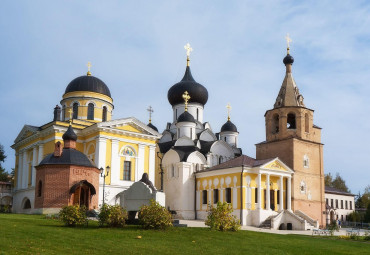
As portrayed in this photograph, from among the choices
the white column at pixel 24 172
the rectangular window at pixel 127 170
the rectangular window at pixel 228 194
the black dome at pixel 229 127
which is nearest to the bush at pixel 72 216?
the rectangular window at pixel 127 170

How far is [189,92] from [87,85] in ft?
34.5

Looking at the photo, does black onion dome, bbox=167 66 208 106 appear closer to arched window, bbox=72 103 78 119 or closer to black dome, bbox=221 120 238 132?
black dome, bbox=221 120 238 132

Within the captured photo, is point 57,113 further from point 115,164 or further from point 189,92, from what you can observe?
point 189,92

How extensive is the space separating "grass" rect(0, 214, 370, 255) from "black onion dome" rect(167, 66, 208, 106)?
27351 mm

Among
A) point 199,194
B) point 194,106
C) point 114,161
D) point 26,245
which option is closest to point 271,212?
point 199,194

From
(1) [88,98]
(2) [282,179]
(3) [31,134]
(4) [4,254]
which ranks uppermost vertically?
(1) [88,98]

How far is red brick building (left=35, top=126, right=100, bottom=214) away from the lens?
96.2 feet

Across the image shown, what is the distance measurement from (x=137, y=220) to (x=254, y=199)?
16.3m

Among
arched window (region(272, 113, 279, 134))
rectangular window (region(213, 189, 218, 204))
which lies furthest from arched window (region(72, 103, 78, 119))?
arched window (region(272, 113, 279, 134))

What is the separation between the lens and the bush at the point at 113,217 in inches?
744

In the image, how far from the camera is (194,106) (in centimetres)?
4734

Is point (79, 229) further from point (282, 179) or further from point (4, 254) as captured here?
point (282, 179)

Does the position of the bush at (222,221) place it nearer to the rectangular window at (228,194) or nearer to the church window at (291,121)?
the rectangular window at (228,194)

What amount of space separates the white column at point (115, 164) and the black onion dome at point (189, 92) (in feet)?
39.5
